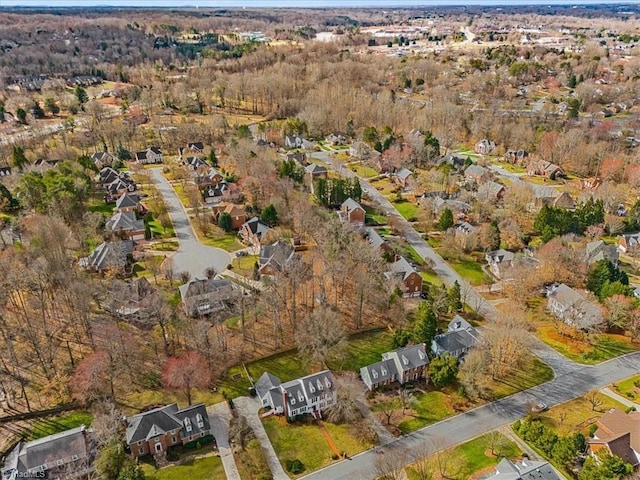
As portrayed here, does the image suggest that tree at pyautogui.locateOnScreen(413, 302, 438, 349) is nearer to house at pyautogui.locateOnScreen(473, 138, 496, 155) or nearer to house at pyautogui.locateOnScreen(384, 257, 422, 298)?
house at pyautogui.locateOnScreen(384, 257, 422, 298)

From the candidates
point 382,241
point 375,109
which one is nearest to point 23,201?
point 382,241

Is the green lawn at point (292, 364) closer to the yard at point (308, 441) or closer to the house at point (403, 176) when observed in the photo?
the yard at point (308, 441)

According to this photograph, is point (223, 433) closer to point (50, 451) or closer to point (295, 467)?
point (295, 467)

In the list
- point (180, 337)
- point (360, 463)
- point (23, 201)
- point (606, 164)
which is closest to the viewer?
point (360, 463)

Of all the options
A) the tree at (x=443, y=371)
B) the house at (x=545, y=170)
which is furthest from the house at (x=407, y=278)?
the house at (x=545, y=170)

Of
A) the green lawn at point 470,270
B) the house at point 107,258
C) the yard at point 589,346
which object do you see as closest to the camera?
the yard at point 589,346

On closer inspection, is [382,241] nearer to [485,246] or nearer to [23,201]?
[485,246]

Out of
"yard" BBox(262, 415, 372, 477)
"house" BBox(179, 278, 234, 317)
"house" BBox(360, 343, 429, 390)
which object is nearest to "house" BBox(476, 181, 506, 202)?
"house" BBox(360, 343, 429, 390)

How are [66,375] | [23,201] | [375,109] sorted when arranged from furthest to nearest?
[375,109]
[23,201]
[66,375]
